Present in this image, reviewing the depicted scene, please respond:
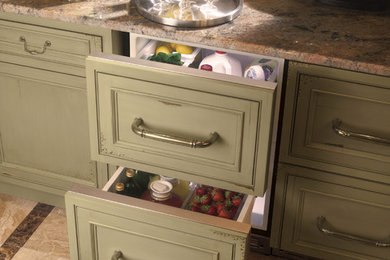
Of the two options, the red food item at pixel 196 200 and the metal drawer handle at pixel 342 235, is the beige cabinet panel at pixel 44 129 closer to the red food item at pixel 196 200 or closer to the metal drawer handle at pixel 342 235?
the red food item at pixel 196 200

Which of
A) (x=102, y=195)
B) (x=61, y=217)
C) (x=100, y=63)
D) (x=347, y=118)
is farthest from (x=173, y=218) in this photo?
(x=61, y=217)

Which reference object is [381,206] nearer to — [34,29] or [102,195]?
[102,195]

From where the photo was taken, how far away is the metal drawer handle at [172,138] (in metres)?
1.62

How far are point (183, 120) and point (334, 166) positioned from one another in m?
0.46

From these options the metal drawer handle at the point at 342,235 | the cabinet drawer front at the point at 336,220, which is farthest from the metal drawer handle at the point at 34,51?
the metal drawer handle at the point at 342,235

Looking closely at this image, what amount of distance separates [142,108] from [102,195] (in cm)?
24

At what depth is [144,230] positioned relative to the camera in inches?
63.1

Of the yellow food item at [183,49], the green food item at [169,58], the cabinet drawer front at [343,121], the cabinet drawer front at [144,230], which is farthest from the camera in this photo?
the yellow food item at [183,49]

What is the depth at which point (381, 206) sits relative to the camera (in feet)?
5.89

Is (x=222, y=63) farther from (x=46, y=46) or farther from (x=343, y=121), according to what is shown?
(x=46, y=46)

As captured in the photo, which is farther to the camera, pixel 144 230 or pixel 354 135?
pixel 354 135

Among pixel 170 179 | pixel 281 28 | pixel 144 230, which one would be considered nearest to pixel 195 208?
pixel 170 179

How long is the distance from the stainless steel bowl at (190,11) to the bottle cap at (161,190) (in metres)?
0.44

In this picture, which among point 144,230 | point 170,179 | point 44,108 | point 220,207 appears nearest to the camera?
point 144,230
